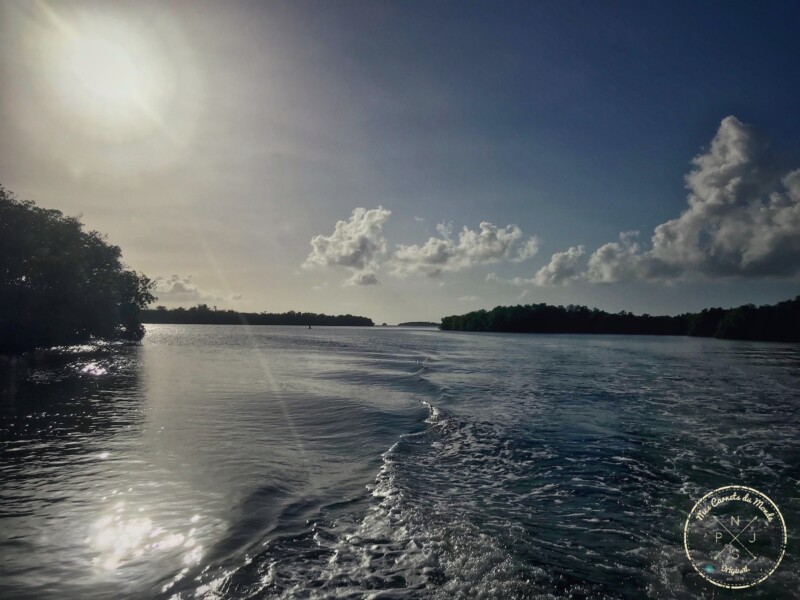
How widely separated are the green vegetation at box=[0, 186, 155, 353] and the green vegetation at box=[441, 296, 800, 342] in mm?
146991

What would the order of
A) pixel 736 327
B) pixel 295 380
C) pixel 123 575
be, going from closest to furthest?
pixel 123 575
pixel 295 380
pixel 736 327

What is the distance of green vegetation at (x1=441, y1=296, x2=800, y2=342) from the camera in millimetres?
115519

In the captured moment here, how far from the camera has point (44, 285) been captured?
48.7 meters

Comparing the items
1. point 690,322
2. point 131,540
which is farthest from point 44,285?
point 690,322

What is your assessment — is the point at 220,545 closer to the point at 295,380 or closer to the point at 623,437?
the point at 623,437

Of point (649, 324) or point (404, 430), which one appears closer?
point (404, 430)

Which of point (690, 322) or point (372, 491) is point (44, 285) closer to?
point (372, 491)

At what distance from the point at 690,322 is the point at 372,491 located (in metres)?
182

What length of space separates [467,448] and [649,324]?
200 meters

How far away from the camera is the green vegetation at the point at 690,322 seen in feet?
379

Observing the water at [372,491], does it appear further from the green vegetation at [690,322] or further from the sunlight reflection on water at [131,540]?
the green vegetation at [690,322]

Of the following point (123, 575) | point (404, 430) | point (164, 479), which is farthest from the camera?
point (404, 430)

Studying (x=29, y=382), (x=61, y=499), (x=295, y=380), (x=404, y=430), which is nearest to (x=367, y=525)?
(x=61, y=499)

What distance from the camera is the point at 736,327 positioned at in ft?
413
